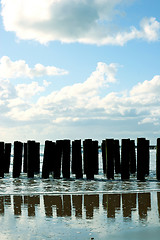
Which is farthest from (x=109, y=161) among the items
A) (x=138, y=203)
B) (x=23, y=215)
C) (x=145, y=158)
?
(x=23, y=215)

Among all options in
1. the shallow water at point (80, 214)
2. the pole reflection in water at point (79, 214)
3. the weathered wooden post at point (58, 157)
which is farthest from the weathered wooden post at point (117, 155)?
the pole reflection in water at point (79, 214)

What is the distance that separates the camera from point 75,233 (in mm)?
4480

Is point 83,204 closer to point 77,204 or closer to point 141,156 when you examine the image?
point 77,204

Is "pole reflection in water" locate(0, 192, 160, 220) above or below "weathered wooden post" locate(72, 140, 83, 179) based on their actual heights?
below

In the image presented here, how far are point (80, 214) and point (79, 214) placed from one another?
2cm

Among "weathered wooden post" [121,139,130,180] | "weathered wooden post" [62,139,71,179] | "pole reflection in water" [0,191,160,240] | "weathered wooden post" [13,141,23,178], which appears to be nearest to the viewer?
"pole reflection in water" [0,191,160,240]

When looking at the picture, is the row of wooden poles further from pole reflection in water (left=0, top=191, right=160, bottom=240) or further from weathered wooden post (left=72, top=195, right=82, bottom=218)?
weathered wooden post (left=72, top=195, right=82, bottom=218)

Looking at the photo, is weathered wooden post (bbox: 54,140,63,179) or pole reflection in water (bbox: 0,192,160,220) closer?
pole reflection in water (bbox: 0,192,160,220)

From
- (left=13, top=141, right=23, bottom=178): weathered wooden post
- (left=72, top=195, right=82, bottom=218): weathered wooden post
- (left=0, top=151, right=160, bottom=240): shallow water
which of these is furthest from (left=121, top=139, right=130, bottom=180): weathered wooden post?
(left=13, top=141, right=23, bottom=178): weathered wooden post

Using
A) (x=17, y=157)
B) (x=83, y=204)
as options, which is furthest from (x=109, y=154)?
(x=83, y=204)

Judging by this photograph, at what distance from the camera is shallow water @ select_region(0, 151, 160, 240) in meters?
4.47

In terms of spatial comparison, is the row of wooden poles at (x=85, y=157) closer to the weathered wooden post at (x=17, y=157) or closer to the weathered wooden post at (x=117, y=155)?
the weathered wooden post at (x=17, y=157)

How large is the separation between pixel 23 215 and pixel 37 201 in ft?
5.11

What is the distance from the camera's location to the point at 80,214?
568cm
